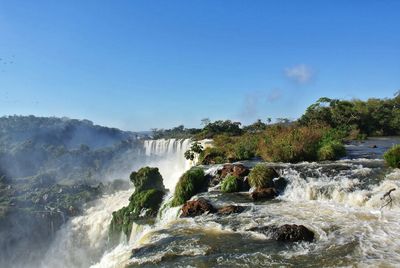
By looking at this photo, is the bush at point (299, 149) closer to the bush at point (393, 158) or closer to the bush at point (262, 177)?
the bush at point (393, 158)

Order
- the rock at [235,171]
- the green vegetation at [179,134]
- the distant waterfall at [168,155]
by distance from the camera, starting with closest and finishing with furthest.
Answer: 1. the rock at [235,171]
2. the distant waterfall at [168,155]
3. the green vegetation at [179,134]

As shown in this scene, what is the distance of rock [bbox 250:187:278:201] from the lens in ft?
48.8

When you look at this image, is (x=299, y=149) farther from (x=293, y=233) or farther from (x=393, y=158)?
(x=293, y=233)

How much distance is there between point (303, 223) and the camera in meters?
11.2

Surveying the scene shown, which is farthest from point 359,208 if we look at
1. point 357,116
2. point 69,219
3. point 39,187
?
point 39,187

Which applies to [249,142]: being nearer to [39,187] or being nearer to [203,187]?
[203,187]

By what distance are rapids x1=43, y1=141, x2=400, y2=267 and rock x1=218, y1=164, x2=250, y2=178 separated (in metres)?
0.63

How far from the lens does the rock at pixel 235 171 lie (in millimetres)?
17266

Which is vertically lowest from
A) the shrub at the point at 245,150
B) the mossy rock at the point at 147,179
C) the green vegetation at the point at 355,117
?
the mossy rock at the point at 147,179

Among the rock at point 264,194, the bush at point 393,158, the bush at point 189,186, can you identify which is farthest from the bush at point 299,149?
the rock at point 264,194

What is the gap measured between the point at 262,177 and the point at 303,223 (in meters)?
4.92

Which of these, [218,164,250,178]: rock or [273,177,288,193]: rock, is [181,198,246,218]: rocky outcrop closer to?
[273,177,288,193]: rock

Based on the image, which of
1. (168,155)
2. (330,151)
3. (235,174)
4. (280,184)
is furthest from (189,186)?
(168,155)

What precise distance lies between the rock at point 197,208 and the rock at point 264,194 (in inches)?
83.7
